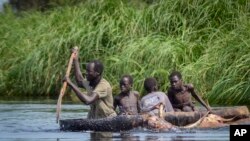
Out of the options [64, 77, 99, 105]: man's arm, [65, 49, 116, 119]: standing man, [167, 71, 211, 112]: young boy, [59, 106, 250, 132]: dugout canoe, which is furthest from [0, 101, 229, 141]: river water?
[167, 71, 211, 112]: young boy

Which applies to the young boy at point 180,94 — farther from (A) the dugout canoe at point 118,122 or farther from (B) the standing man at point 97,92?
(B) the standing man at point 97,92

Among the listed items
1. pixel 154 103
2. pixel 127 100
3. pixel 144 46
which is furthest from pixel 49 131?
pixel 144 46

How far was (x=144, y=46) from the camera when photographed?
81.7ft

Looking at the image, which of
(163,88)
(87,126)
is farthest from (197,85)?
(87,126)

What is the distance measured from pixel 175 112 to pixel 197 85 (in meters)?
4.99

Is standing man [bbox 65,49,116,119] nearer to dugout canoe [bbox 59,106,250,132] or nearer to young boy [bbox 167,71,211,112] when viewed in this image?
dugout canoe [bbox 59,106,250,132]

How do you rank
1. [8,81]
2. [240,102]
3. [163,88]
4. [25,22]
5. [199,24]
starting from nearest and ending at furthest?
[240,102] < [163,88] < [199,24] < [8,81] < [25,22]

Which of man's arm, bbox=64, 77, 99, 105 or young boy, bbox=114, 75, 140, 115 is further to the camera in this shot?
young boy, bbox=114, 75, 140, 115

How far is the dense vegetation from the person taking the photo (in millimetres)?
23047

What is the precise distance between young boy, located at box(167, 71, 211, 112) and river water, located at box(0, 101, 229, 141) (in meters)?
1.43

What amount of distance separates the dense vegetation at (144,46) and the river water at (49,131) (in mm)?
2119

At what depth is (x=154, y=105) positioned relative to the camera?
1827 centimetres

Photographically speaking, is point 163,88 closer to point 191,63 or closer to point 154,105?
point 191,63

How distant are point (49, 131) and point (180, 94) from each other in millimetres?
2657
